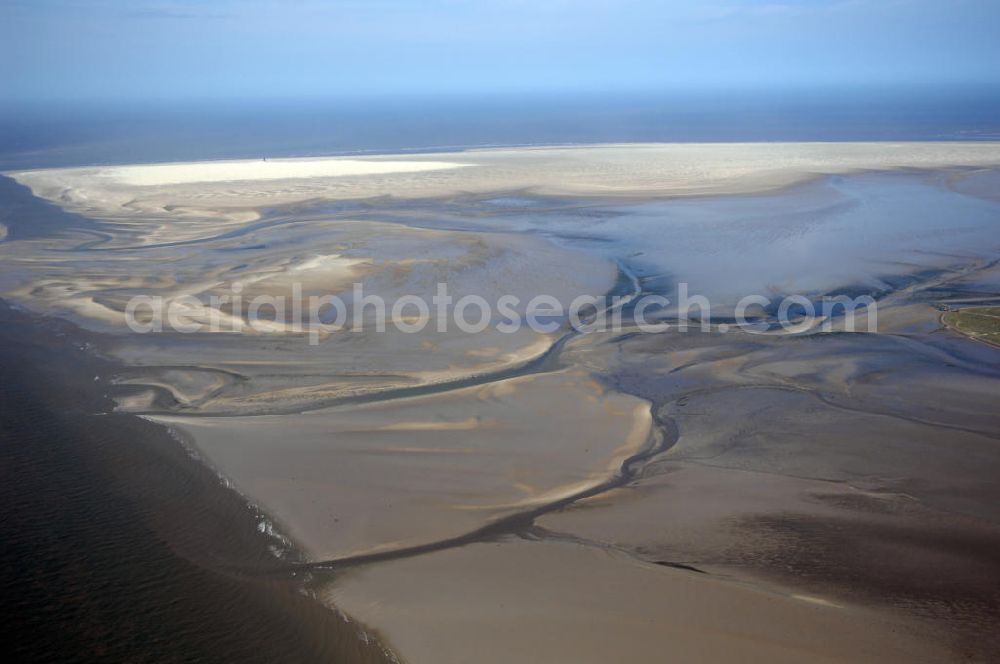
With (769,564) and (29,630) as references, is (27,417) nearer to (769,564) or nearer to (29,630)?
(29,630)

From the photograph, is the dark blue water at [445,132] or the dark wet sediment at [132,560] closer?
the dark wet sediment at [132,560]

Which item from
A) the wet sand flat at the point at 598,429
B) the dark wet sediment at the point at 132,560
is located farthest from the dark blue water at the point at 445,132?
the dark wet sediment at the point at 132,560

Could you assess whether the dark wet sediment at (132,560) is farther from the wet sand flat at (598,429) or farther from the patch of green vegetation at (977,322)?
the patch of green vegetation at (977,322)

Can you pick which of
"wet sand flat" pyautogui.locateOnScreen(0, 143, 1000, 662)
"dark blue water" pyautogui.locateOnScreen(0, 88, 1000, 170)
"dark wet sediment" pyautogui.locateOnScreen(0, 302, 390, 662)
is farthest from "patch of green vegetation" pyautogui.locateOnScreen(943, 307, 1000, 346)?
"dark blue water" pyautogui.locateOnScreen(0, 88, 1000, 170)

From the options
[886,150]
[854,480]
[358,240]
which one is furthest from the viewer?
[886,150]

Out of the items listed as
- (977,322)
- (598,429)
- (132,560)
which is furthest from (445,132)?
(132,560)

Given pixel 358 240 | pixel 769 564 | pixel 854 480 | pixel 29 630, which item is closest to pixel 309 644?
pixel 29 630

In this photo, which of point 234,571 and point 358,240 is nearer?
point 234,571

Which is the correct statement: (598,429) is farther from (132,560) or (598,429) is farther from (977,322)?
(977,322)
